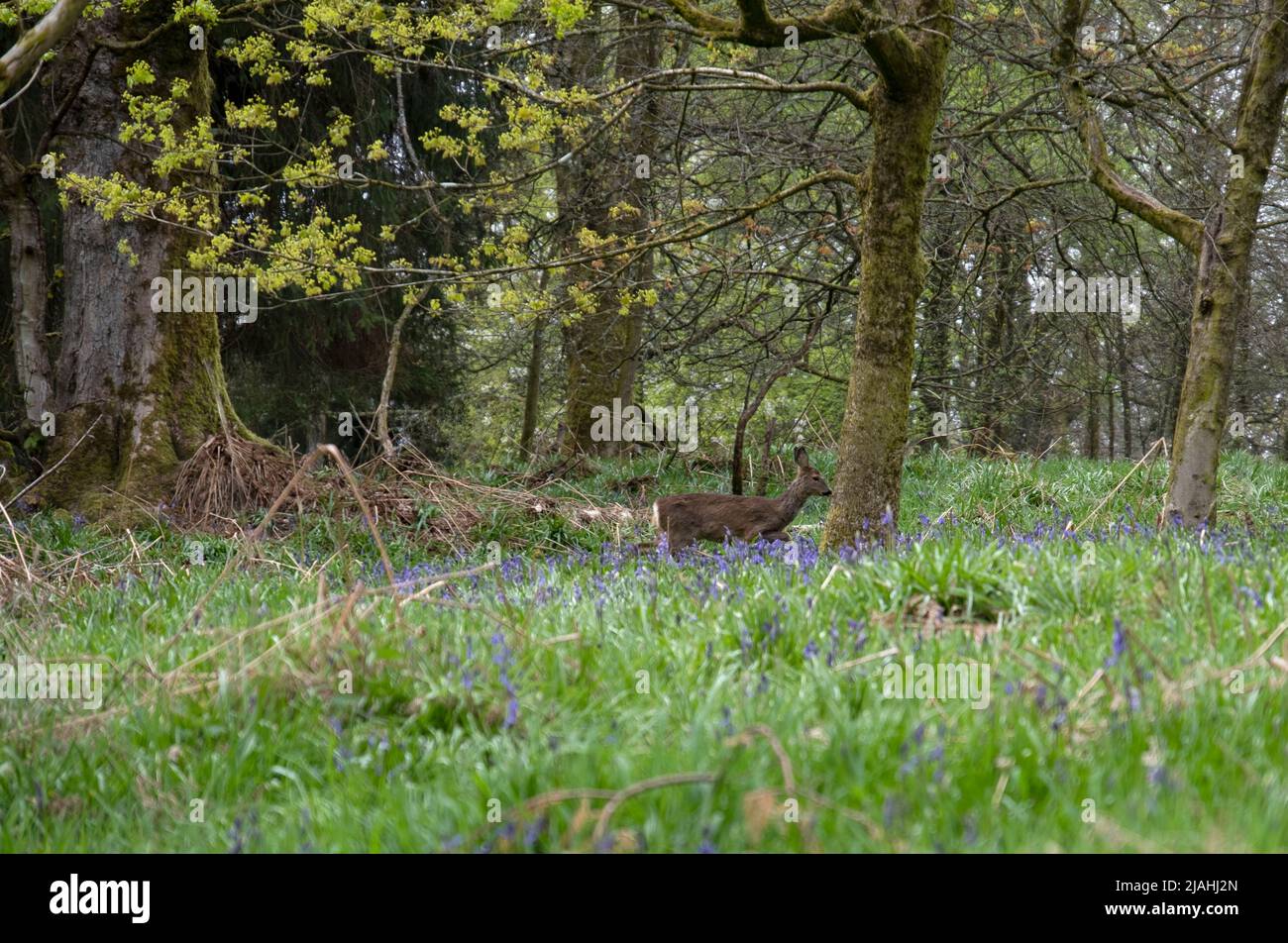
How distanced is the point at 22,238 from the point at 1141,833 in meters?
12.3

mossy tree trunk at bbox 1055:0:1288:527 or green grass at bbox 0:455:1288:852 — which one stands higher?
mossy tree trunk at bbox 1055:0:1288:527

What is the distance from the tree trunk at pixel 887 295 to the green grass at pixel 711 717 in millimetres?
1715

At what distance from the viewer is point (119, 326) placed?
1100cm

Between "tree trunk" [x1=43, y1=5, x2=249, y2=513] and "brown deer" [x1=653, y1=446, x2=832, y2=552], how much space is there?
16.6ft

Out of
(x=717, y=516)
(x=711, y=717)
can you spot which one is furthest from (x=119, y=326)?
(x=711, y=717)

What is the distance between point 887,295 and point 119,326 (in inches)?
315

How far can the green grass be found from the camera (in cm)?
270

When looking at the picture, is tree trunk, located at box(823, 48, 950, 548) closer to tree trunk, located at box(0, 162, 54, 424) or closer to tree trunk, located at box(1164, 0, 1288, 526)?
tree trunk, located at box(1164, 0, 1288, 526)

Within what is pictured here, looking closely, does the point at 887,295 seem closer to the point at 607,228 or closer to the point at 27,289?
the point at 607,228

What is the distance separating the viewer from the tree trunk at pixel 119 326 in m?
10.8

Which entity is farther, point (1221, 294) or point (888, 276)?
→ point (1221, 294)

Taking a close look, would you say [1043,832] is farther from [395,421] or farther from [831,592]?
[395,421]

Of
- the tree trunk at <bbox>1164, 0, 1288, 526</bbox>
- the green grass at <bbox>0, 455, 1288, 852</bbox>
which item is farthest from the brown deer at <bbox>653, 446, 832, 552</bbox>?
the green grass at <bbox>0, 455, 1288, 852</bbox>

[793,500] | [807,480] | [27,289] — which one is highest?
[27,289]
